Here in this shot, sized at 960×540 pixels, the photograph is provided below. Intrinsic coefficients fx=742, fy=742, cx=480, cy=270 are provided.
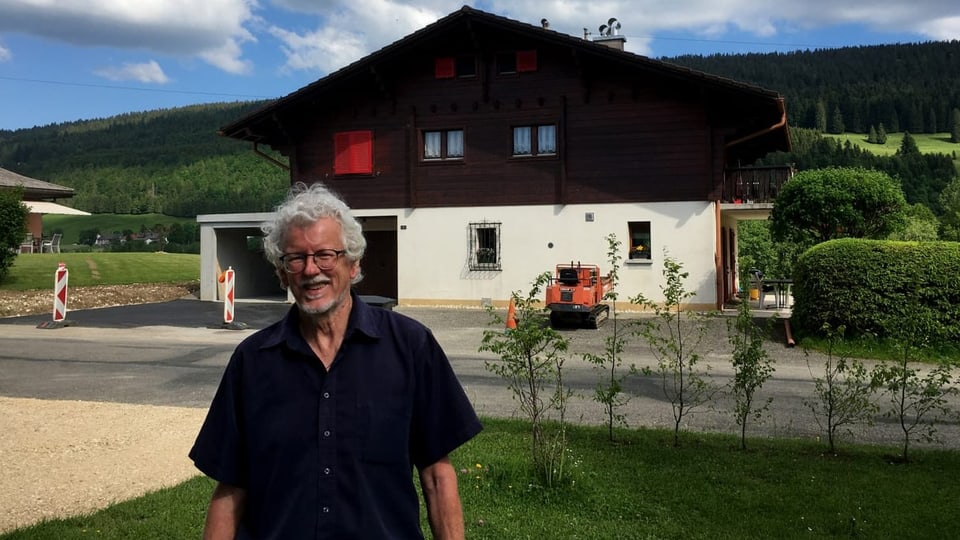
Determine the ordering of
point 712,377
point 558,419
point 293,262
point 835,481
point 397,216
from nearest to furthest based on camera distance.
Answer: point 293,262 < point 835,481 < point 558,419 < point 712,377 < point 397,216

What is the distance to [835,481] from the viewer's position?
539 cm

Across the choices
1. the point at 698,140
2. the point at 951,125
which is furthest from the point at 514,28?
the point at 951,125

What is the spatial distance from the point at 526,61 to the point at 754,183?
24.2 feet

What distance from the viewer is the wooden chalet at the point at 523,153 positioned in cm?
1980

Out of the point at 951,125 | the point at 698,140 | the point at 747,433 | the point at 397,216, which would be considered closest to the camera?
the point at 747,433

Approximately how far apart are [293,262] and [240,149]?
9834 cm

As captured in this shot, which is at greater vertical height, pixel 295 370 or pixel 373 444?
pixel 295 370

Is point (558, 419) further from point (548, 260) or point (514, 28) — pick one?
point (514, 28)

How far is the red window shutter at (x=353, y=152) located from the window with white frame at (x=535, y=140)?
4611 mm

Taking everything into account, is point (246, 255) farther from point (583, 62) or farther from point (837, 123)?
point (837, 123)

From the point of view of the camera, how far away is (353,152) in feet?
75.5

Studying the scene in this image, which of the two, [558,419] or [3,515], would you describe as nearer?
[3,515]

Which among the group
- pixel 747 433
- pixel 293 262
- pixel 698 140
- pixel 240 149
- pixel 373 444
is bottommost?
pixel 747 433

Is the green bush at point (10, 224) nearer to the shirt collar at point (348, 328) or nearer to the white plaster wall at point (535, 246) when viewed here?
the white plaster wall at point (535, 246)
